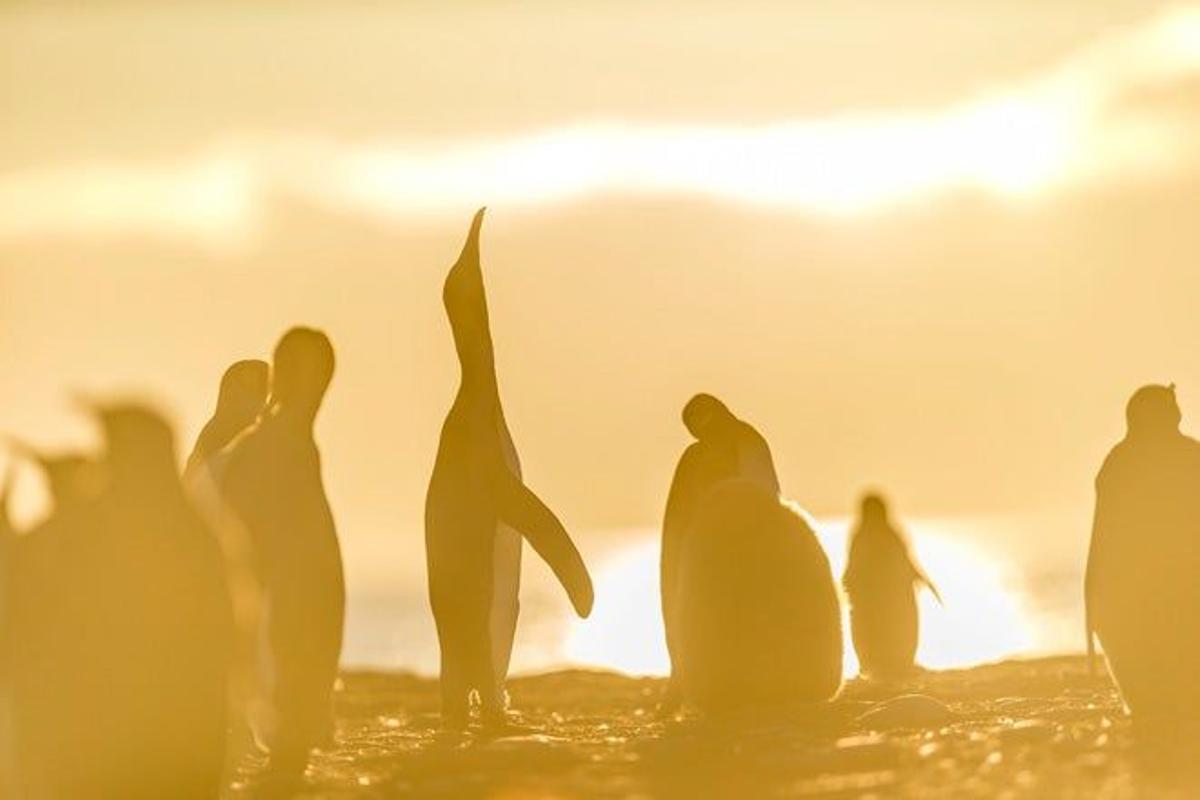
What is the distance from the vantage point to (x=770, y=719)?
16.3 meters

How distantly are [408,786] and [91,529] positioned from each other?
98.4 inches

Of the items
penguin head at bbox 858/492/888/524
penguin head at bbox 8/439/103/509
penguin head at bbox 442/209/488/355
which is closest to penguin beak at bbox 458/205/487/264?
penguin head at bbox 442/209/488/355

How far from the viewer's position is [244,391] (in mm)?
18469

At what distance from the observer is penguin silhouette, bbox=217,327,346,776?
1459 centimetres

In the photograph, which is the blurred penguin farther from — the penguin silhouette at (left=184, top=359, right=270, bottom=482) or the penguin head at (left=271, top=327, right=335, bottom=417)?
the penguin head at (left=271, top=327, right=335, bottom=417)

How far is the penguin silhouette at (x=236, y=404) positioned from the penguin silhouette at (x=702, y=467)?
281 centimetres

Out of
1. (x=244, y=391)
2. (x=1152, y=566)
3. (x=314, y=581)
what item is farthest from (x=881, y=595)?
(x=314, y=581)

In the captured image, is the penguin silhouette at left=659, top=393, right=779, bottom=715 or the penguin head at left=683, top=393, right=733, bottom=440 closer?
the penguin silhouette at left=659, top=393, right=779, bottom=715

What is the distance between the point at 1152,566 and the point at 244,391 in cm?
604

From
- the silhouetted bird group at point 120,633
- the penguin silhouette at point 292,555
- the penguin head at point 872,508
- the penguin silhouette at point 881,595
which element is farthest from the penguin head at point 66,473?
the penguin head at point 872,508

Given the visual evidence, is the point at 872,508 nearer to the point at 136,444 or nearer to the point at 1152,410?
the point at 1152,410

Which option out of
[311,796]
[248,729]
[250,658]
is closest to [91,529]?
[250,658]

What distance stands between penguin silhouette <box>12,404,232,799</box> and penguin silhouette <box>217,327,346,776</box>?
1.92m

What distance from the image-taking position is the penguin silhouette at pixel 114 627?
12.5 m
